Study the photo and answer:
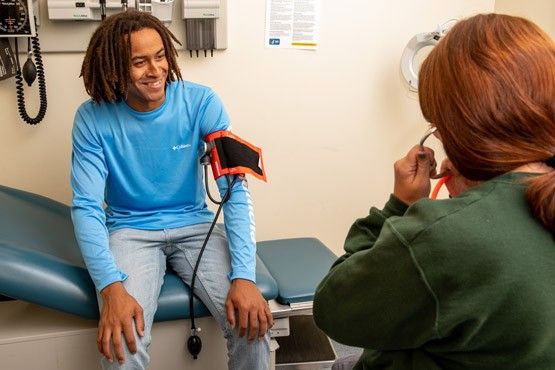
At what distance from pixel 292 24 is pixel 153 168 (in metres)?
0.88

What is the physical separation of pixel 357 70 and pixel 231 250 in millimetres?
1089

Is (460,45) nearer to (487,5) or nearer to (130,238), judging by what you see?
(130,238)

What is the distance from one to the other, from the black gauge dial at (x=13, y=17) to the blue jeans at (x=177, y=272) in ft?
2.55

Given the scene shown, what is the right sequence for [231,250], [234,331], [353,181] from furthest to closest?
[353,181] → [231,250] → [234,331]

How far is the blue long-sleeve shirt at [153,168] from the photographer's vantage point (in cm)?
153

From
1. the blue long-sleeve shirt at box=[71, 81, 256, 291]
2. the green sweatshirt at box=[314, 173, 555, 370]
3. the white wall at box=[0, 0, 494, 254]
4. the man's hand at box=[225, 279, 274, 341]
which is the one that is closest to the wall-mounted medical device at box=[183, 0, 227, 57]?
the white wall at box=[0, 0, 494, 254]

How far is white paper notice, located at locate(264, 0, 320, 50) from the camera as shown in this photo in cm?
207

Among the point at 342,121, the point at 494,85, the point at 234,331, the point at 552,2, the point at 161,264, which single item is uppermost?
the point at 552,2

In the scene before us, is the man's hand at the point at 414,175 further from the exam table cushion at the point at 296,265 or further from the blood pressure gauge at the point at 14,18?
the blood pressure gauge at the point at 14,18

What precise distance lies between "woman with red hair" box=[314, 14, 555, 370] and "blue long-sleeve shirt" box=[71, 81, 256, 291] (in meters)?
0.81

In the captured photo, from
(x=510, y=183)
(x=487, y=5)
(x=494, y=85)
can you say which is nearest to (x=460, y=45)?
(x=494, y=85)

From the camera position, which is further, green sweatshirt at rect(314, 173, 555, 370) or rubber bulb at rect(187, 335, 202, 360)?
rubber bulb at rect(187, 335, 202, 360)

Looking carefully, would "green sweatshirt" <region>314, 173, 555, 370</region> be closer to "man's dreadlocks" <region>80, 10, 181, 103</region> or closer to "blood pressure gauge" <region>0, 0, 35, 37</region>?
"man's dreadlocks" <region>80, 10, 181, 103</region>

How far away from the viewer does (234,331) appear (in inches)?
55.6
